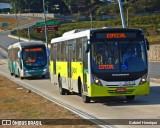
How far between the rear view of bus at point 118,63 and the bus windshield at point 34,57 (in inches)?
884

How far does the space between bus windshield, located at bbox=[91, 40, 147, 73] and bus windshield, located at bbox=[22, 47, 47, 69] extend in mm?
22567

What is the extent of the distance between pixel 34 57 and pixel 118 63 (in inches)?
910

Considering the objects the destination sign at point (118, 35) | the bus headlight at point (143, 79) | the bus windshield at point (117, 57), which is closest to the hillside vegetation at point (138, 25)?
the destination sign at point (118, 35)

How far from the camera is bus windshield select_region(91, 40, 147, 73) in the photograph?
19.4 m

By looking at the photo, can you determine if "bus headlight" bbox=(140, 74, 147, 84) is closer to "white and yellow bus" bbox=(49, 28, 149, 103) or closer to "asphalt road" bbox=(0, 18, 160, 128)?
"white and yellow bus" bbox=(49, 28, 149, 103)

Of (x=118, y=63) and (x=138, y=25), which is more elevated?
(x=118, y=63)

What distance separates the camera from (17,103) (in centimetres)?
2153

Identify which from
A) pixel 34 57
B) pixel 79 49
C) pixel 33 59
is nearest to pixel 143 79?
pixel 79 49

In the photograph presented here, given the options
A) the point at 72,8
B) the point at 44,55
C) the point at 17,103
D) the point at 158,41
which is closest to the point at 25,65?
the point at 44,55

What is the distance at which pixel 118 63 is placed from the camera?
63.9 ft

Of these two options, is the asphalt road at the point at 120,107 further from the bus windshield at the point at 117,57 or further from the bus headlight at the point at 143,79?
the bus windshield at the point at 117,57

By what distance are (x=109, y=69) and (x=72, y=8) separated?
163545 mm

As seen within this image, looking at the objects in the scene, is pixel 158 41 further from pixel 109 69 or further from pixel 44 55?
pixel 109 69

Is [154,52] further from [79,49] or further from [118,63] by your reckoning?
[118,63]
